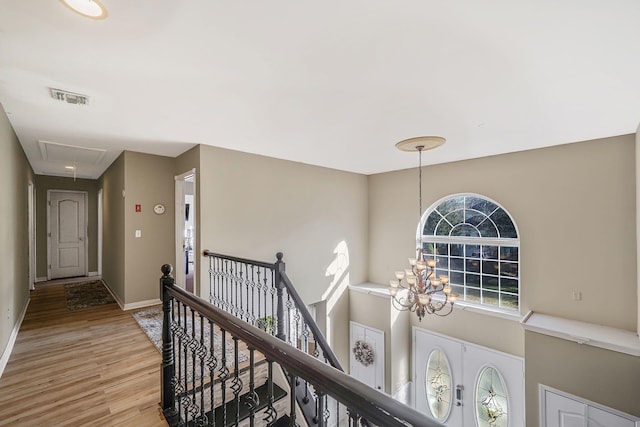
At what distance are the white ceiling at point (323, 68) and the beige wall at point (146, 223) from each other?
0.90 metres

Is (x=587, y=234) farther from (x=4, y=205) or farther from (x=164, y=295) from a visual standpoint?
(x=4, y=205)

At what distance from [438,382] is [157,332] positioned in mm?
4720

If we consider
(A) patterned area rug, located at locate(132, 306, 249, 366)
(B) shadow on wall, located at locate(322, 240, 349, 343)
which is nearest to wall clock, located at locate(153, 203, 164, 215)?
(A) patterned area rug, located at locate(132, 306, 249, 366)

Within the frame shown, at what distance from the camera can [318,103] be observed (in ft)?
8.38

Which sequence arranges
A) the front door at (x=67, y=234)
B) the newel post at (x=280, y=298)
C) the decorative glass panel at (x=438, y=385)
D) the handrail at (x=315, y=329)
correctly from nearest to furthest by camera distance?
the handrail at (x=315, y=329) < the newel post at (x=280, y=298) < the decorative glass panel at (x=438, y=385) < the front door at (x=67, y=234)

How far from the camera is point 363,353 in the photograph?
5.66 m

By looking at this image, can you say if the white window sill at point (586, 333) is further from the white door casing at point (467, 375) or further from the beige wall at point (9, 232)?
the beige wall at point (9, 232)

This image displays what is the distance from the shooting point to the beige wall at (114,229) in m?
4.34

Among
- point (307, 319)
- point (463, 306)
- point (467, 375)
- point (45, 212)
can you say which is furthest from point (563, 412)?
point (45, 212)

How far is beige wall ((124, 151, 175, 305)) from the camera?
4.20 meters

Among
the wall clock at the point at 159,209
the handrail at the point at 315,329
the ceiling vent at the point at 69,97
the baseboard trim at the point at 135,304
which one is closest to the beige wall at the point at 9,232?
the ceiling vent at the point at 69,97

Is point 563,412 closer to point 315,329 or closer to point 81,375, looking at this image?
point 315,329

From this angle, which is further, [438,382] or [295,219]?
[438,382]

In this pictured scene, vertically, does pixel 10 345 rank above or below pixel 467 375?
above
